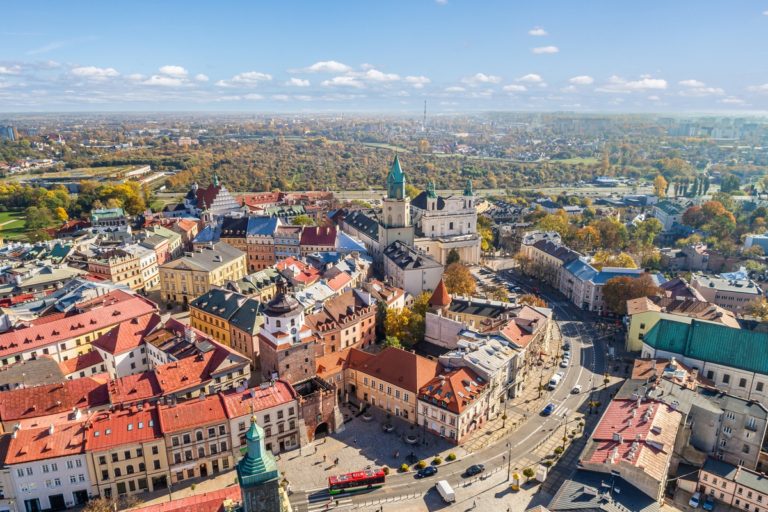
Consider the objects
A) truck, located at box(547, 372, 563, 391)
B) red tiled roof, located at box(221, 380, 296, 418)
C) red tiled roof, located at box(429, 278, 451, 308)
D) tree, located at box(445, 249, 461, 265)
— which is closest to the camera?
red tiled roof, located at box(221, 380, 296, 418)

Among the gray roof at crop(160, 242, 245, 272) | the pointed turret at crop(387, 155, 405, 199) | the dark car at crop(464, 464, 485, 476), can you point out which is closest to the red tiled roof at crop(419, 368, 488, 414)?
the dark car at crop(464, 464, 485, 476)

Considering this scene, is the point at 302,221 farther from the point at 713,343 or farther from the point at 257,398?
the point at 713,343

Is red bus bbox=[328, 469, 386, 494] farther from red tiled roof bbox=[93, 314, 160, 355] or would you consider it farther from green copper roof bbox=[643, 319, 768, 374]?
green copper roof bbox=[643, 319, 768, 374]

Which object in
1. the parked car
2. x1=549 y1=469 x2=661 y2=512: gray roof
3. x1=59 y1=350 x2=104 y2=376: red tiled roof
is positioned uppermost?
x1=549 y1=469 x2=661 y2=512: gray roof

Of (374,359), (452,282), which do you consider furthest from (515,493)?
(452,282)

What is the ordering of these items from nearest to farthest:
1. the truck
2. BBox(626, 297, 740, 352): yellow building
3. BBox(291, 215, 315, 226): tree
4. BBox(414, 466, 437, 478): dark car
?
BBox(414, 466, 437, 478): dark car
the truck
BBox(626, 297, 740, 352): yellow building
BBox(291, 215, 315, 226): tree

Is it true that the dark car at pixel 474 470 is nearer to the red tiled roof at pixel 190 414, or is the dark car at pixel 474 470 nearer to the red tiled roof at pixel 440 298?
the red tiled roof at pixel 190 414

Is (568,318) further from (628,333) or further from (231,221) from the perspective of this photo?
(231,221)

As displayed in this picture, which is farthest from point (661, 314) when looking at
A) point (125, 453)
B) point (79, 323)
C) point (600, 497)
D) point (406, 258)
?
point (79, 323)

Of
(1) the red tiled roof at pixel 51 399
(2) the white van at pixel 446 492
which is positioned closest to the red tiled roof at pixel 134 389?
(1) the red tiled roof at pixel 51 399
